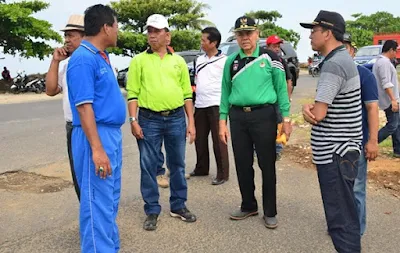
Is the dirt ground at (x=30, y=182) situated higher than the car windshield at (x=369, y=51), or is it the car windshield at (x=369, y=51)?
the car windshield at (x=369, y=51)

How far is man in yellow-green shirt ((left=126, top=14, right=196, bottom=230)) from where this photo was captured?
4.01 m

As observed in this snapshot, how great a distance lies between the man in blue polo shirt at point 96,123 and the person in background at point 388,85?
4.00 metres

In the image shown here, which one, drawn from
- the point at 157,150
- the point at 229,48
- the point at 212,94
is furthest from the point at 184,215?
the point at 229,48

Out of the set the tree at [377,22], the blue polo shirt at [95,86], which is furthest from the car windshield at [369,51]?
the tree at [377,22]

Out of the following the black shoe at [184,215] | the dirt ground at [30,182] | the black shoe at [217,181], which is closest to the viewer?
the black shoe at [184,215]

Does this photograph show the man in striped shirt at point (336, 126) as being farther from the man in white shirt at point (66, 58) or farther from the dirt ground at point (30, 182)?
the dirt ground at point (30, 182)

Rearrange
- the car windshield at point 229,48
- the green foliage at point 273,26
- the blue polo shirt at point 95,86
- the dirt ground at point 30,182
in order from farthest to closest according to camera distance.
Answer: the green foliage at point 273,26 → the car windshield at point 229,48 → the dirt ground at point 30,182 → the blue polo shirt at point 95,86

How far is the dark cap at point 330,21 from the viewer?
2.89 metres

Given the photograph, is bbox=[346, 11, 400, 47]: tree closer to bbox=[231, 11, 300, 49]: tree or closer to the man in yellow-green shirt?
bbox=[231, 11, 300, 49]: tree

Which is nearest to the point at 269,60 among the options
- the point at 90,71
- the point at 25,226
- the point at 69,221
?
the point at 90,71

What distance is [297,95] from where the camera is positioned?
15.8m

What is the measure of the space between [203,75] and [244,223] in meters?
2.12

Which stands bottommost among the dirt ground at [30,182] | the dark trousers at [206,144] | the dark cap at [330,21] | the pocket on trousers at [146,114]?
the dirt ground at [30,182]

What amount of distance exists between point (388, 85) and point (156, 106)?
132 inches
